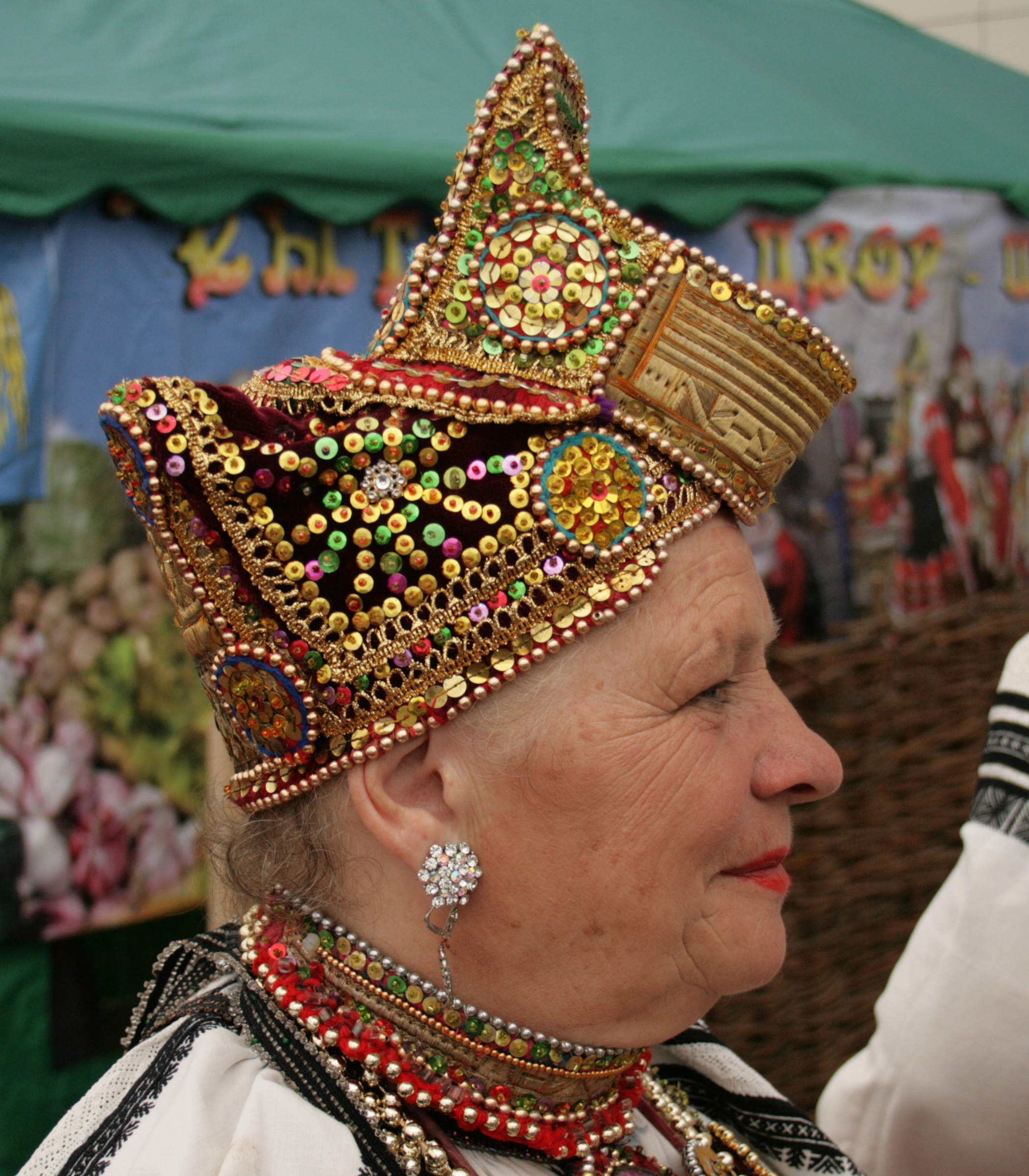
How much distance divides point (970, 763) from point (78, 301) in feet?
9.01

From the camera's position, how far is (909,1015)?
166cm

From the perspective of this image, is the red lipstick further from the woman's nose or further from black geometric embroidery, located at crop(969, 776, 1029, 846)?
black geometric embroidery, located at crop(969, 776, 1029, 846)

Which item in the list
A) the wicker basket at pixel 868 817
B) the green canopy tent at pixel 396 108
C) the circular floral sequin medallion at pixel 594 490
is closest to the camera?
the circular floral sequin medallion at pixel 594 490

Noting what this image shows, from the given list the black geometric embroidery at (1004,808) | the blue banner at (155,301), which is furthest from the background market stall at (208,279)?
the black geometric embroidery at (1004,808)

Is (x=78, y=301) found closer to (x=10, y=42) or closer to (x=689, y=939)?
(x=10, y=42)

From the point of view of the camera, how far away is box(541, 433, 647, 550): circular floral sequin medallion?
1250 millimetres

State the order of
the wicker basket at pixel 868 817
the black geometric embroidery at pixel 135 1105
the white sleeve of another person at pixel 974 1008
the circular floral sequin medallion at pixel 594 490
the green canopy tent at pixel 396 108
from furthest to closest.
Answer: the wicker basket at pixel 868 817 → the green canopy tent at pixel 396 108 → the white sleeve of another person at pixel 974 1008 → the circular floral sequin medallion at pixel 594 490 → the black geometric embroidery at pixel 135 1105

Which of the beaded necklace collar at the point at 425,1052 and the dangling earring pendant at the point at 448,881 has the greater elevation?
the dangling earring pendant at the point at 448,881

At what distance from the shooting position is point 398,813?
51.4 inches

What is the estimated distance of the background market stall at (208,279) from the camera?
2.41 m

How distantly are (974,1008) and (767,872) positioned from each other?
468 mm

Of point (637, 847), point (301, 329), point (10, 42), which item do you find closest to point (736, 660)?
point (637, 847)

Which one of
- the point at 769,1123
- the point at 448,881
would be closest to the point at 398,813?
the point at 448,881

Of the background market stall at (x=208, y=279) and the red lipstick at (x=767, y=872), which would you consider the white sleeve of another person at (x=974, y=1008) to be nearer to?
the red lipstick at (x=767, y=872)
